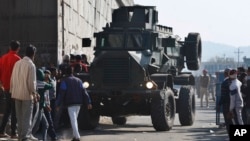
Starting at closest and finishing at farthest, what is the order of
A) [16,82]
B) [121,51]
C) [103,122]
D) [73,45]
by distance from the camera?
[16,82]
[121,51]
[103,122]
[73,45]

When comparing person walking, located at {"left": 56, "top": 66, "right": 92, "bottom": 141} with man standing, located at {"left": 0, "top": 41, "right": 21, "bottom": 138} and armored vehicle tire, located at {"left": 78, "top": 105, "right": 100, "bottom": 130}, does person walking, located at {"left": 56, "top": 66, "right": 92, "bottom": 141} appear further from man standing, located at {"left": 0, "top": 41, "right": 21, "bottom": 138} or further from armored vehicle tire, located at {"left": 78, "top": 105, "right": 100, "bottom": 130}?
armored vehicle tire, located at {"left": 78, "top": 105, "right": 100, "bottom": 130}

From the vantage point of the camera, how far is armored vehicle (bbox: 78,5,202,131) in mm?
18375

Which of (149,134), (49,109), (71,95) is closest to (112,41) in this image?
(149,134)

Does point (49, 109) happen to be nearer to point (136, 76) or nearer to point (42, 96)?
point (42, 96)

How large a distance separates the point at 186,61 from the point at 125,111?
496cm

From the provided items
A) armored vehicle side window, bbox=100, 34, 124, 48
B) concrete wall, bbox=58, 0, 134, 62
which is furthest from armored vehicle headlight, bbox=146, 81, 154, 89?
concrete wall, bbox=58, 0, 134, 62

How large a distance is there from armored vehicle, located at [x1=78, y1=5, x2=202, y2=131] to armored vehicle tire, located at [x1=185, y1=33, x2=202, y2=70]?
1128mm

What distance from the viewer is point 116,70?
18516 millimetres

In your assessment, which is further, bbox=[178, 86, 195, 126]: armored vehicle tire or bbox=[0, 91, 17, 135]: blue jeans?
bbox=[178, 86, 195, 126]: armored vehicle tire

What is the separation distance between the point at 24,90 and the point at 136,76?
5791mm

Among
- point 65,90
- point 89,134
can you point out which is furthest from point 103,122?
point 65,90

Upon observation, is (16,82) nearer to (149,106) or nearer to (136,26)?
(149,106)

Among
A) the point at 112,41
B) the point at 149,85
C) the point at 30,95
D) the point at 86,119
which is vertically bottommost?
the point at 86,119

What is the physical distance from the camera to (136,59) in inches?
732
